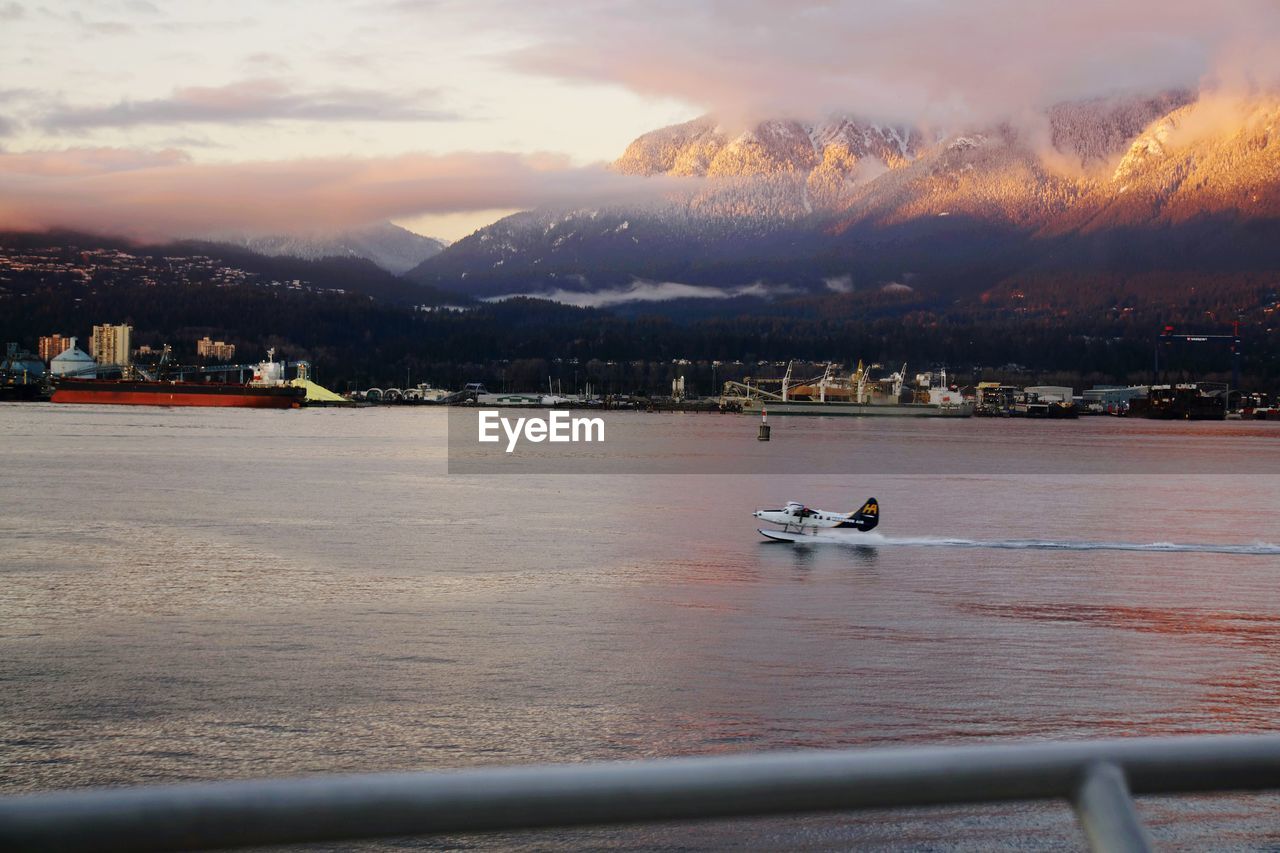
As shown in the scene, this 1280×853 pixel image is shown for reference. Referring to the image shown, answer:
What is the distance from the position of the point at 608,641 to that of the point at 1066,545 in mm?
28139

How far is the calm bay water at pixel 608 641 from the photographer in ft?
58.7

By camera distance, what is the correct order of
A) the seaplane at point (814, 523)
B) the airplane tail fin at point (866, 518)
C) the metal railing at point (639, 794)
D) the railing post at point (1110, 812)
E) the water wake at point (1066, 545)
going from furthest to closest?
the airplane tail fin at point (866, 518) < the seaplane at point (814, 523) < the water wake at point (1066, 545) < the railing post at point (1110, 812) < the metal railing at point (639, 794)

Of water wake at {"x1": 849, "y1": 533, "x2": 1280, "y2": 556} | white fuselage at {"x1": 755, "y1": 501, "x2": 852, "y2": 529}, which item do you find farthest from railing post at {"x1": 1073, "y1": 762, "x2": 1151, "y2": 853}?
white fuselage at {"x1": 755, "y1": 501, "x2": 852, "y2": 529}

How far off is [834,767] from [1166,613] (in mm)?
34046

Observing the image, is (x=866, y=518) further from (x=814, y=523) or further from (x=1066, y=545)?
(x=1066, y=545)

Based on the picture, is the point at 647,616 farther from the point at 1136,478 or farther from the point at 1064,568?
the point at 1136,478

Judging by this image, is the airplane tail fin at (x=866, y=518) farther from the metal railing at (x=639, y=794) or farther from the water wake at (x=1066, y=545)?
the metal railing at (x=639, y=794)

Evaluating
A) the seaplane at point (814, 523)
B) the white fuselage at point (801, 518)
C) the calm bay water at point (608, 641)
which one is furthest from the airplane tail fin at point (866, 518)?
the calm bay water at point (608, 641)

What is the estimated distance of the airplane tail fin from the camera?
174 feet

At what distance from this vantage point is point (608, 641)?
2828cm

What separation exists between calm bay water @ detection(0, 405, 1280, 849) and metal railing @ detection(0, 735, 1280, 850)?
270 inches

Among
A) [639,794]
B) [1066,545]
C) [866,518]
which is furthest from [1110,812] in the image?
[866,518]

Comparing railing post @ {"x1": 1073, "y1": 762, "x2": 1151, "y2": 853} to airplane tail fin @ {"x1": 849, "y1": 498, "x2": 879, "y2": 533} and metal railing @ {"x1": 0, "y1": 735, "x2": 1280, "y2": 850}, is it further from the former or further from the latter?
airplane tail fin @ {"x1": 849, "y1": 498, "x2": 879, "y2": 533}

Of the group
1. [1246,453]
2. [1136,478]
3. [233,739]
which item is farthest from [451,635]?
[1246,453]
